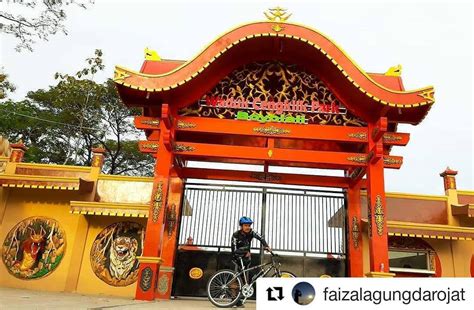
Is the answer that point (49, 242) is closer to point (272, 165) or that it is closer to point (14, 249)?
point (14, 249)

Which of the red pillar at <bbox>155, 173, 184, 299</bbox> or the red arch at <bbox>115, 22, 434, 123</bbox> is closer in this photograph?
the red arch at <bbox>115, 22, 434, 123</bbox>

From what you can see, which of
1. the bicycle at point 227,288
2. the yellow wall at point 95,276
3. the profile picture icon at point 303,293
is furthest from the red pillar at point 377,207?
the yellow wall at point 95,276

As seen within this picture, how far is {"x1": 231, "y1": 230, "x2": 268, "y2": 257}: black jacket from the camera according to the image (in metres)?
6.14

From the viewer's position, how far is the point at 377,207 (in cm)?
700

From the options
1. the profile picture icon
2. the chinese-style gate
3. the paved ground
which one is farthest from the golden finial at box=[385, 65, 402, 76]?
the profile picture icon

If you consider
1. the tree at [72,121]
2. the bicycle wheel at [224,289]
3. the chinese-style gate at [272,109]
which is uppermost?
the tree at [72,121]

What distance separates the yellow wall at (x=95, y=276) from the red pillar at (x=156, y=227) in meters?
2.34

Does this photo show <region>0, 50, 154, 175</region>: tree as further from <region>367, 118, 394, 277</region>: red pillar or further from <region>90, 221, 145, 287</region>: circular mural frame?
<region>367, 118, 394, 277</region>: red pillar

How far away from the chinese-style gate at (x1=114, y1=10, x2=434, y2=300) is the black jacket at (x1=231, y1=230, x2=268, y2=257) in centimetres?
138

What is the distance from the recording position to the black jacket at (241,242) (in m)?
6.14

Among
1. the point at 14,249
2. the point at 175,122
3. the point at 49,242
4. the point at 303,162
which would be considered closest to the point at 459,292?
the point at 303,162

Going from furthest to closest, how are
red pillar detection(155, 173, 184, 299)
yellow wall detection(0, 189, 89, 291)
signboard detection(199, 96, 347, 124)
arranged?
yellow wall detection(0, 189, 89, 291) < signboard detection(199, 96, 347, 124) < red pillar detection(155, 173, 184, 299)

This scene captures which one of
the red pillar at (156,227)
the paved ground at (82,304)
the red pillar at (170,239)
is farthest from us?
the red pillar at (170,239)

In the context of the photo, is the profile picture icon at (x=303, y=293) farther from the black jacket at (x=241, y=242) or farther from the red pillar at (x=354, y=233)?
the red pillar at (x=354, y=233)
